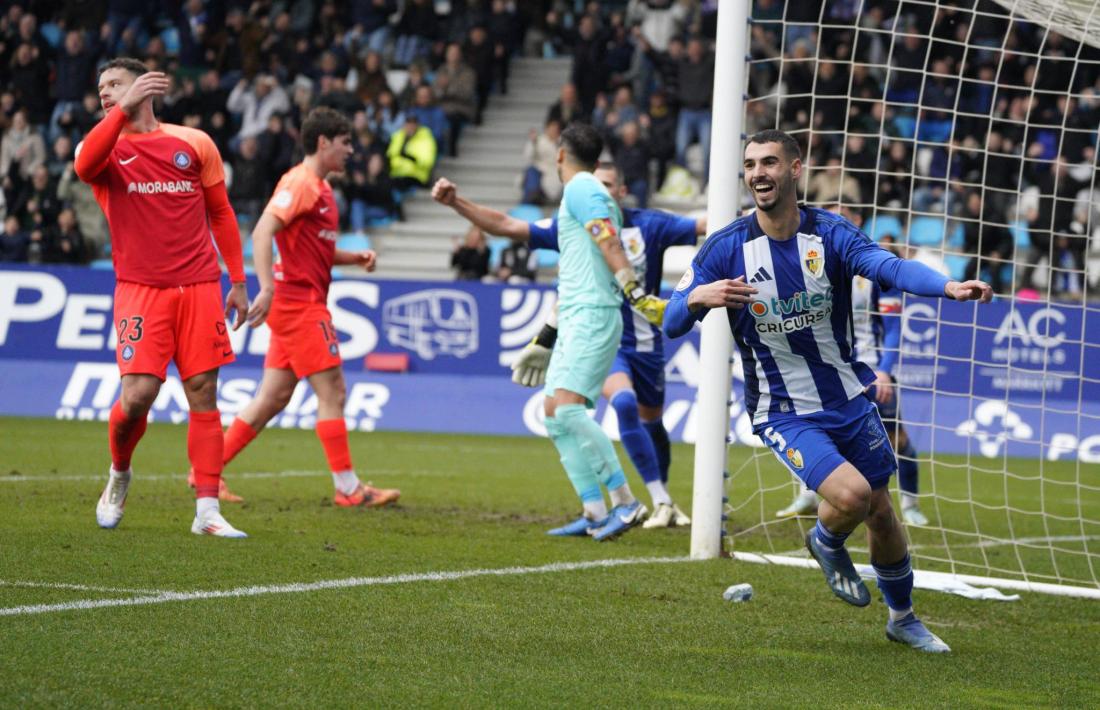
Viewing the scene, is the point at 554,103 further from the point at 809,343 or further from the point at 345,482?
the point at 809,343

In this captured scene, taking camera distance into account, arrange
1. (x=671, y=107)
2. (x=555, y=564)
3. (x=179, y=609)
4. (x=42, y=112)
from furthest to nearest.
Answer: (x=42, y=112) → (x=671, y=107) → (x=555, y=564) → (x=179, y=609)

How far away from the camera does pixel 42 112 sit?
24.9m

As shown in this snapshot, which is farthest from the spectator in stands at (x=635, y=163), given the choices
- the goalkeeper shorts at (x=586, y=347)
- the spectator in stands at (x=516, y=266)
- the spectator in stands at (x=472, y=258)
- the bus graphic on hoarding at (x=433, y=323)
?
the goalkeeper shorts at (x=586, y=347)

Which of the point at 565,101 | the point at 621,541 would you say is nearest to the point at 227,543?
the point at 621,541

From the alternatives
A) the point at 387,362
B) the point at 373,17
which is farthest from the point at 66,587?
the point at 373,17

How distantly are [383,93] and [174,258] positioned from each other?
1620cm

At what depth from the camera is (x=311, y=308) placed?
379 inches

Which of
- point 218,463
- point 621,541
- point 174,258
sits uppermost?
A: point 174,258

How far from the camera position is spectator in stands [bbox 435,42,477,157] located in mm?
23516

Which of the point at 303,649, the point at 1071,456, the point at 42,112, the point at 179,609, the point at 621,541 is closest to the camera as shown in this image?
the point at 303,649

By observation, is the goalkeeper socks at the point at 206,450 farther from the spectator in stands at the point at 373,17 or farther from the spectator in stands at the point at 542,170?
the spectator in stands at the point at 373,17

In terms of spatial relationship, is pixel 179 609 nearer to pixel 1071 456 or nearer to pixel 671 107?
pixel 1071 456

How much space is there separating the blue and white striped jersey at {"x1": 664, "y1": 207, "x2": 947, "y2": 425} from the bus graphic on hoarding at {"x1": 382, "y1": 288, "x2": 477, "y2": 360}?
38.6ft

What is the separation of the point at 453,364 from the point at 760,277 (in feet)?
39.4
